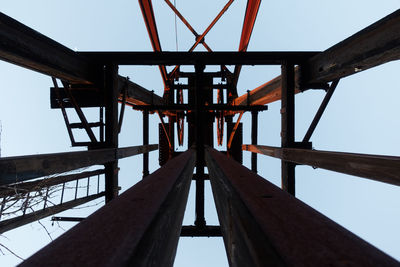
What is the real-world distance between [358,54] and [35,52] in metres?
4.19

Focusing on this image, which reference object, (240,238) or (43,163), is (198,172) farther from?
(240,238)

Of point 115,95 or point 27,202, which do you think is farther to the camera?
point 115,95

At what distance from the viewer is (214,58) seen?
4348 millimetres

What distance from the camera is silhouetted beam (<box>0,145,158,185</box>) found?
2.26 metres

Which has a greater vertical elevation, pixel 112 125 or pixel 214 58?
pixel 214 58

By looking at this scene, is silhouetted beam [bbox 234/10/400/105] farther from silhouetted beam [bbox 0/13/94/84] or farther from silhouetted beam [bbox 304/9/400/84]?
silhouetted beam [bbox 0/13/94/84]

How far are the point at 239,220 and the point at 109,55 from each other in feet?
14.2

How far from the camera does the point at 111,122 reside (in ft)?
14.0

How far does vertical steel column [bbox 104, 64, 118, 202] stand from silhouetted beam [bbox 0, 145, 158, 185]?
317 millimetres

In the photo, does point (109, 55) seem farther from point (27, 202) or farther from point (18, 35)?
point (27, 202)

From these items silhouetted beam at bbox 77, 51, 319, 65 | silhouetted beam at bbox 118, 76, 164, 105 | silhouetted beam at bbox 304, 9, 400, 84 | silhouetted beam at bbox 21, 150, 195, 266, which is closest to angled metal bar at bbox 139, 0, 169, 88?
silhouetted beam at bbox 118, 76, 164, 105

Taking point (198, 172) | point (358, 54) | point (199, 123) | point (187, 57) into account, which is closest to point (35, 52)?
point (187, 57)

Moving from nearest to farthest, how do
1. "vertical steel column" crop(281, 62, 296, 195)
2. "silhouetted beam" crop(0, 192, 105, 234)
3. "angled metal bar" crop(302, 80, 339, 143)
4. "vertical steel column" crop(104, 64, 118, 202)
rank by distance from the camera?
1. "silhouetted beam" crop(0, 192, 105, 234)
2. "angled metal bar" crop(302, 80, 339, 143)
3. "vertical steel column" crop(281, 62, 296, 195)
4. "vertical steel column" crop(104, 64, 118, 202)

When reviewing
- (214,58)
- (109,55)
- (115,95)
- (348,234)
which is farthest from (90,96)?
(348,234)
